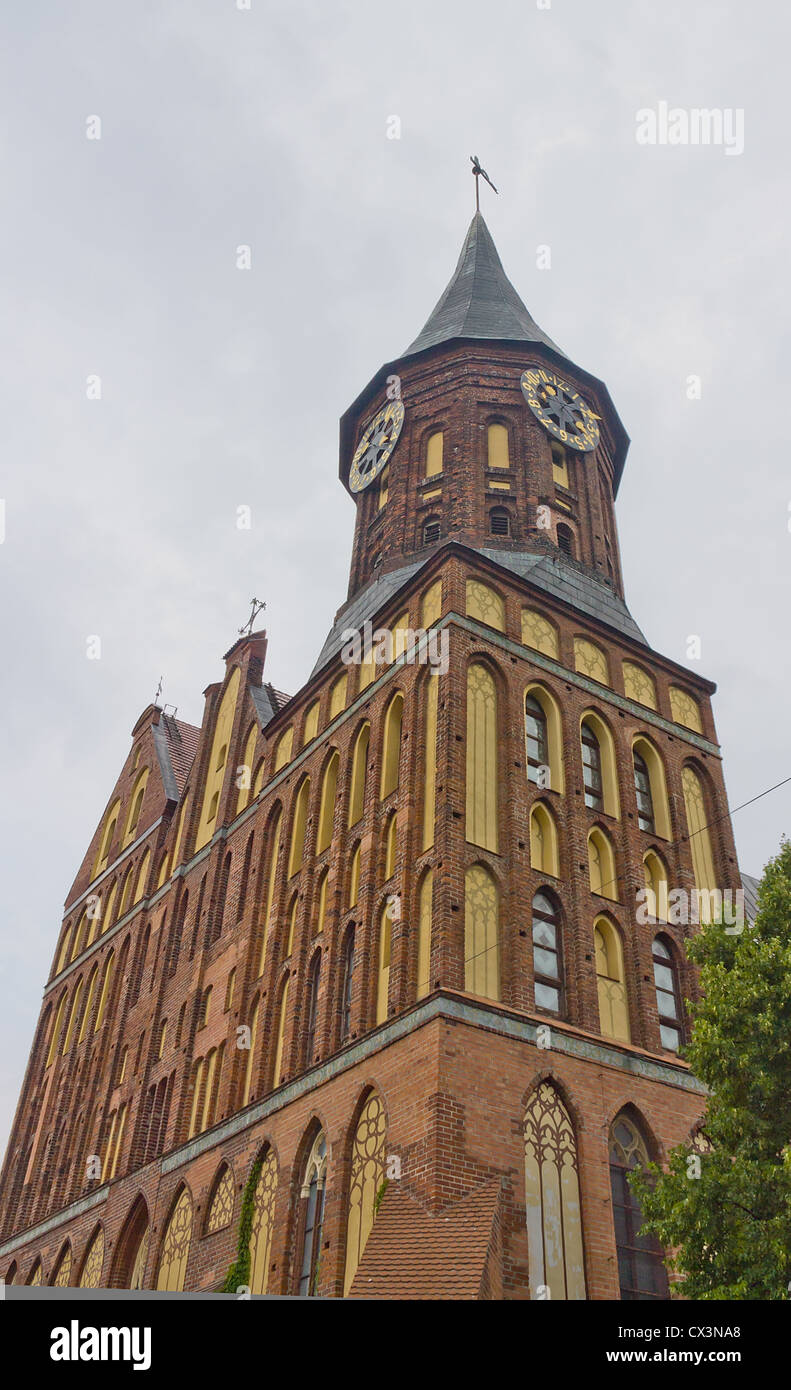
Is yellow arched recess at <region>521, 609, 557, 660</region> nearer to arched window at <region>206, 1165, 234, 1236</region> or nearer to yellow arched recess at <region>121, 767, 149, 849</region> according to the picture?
arched window at <region>206, 1165, 234, 1236</region>

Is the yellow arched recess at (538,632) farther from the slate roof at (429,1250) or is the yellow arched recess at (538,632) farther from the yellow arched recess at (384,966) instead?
the slate roof at (429,1250)

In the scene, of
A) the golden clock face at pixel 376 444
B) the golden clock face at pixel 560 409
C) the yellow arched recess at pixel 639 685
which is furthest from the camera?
the golden clock face at pixel 376 444

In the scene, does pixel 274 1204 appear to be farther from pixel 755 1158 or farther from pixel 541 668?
pixel 541 668

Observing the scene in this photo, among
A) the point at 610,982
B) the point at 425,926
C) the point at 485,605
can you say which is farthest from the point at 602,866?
the point at 485,605

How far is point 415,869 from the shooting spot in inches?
734

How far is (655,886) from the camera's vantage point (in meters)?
21.1

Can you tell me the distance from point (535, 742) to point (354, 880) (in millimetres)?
3982

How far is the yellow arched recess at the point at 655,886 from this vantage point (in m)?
20.6

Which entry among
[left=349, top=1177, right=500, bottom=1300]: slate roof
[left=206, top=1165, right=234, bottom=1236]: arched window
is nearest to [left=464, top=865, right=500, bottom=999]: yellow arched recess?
[left=349, top=1177, right=500, bottom=1300]: slate roof

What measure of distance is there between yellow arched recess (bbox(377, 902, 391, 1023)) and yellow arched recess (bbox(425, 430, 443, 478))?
11.9m

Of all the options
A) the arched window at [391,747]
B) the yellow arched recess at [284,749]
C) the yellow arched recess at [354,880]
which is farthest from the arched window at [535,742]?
the yellow arched recess at [284,749]

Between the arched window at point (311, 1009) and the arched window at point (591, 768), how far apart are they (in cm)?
552

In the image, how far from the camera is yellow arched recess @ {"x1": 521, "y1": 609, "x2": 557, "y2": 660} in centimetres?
2234

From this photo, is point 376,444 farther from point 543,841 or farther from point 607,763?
point 543,841
